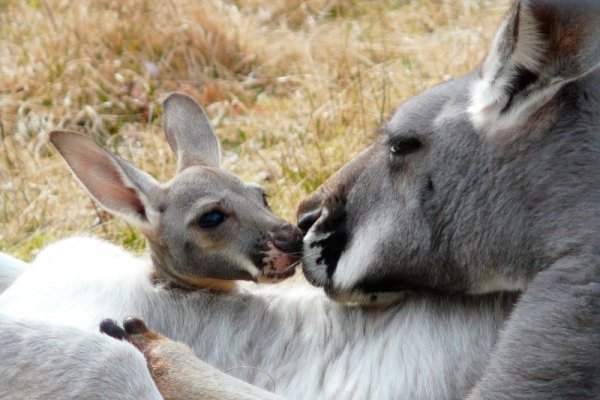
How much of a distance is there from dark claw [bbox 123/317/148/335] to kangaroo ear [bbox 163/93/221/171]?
2.90 ft

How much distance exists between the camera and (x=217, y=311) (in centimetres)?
428

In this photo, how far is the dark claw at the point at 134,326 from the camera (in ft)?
13.0

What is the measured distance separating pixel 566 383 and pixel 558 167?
2.21ft

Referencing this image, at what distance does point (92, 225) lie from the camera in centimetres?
595

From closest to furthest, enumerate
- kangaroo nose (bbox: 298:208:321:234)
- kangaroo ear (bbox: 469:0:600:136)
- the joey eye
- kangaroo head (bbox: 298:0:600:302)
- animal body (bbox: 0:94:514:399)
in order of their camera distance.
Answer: kangaroo ear (bbox: 469:0:600:136) < kangaroo head (bbox: 298:0:600:302) < animal body (bbox: 0:94:514:399) < the joey eye < kangaroo nose (bbox: 298:208:321:234)

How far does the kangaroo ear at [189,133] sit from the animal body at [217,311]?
0.02m

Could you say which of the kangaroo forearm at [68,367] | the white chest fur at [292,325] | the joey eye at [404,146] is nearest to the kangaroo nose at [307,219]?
the white chest fur at [292,325]

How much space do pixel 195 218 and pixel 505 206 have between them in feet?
4.11

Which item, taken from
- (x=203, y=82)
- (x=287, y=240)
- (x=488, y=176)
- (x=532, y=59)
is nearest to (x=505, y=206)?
(x=488, y=176)

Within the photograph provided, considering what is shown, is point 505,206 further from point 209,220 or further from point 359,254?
point 209,220

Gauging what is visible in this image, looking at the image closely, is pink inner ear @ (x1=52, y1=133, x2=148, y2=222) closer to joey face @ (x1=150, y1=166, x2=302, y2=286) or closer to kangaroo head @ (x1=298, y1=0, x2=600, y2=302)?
joey face @ (x1=150, y1=166, x2=302, y2=286)

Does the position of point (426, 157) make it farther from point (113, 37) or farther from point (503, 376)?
point (113, 37)

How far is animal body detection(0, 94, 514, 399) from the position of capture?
3.75 metres

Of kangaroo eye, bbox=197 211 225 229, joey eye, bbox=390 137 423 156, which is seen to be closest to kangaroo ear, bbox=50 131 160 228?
kangaroo eye, bbox=197 211 225 229
